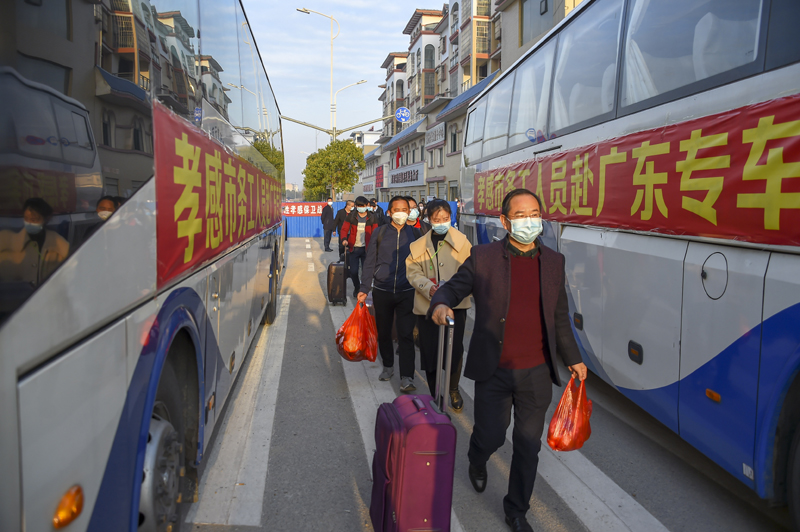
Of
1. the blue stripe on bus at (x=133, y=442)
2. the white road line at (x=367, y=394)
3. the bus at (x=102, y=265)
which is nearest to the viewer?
the bus at (x=102, y=265)

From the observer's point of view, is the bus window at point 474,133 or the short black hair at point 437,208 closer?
the short black hair at point 437,208

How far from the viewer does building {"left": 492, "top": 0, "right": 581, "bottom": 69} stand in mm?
23530

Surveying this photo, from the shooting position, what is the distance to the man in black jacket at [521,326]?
10.4 feet

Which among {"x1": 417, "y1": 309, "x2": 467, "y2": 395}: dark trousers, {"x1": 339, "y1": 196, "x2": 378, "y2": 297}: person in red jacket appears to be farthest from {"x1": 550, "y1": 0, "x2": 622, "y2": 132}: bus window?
{"x1": 339, "y1": 196, "x2": 378, "y2": 297}: person in red jacket

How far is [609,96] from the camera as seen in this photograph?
501 centimetres

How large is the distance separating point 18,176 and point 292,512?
2.68 metres

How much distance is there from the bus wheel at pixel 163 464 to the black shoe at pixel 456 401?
2791mm

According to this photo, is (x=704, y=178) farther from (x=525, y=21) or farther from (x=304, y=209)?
(x=304, y=209)

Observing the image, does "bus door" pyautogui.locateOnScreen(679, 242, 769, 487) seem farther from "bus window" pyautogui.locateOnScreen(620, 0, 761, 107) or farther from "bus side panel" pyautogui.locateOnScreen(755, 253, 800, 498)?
"bus window" pyautogui.locateOnScreen(620, 0, 761, 107)

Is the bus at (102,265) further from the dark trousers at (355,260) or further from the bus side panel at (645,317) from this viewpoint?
the dark trousers at (355,260)

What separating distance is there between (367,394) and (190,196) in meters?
3.18

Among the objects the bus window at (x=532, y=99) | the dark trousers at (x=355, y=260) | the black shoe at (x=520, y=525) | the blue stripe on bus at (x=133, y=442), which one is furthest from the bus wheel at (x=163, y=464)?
the dark trousers at (x=355, y=260)

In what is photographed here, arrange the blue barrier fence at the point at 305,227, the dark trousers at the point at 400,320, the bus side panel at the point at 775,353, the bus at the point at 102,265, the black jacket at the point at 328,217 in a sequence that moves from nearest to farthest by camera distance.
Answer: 1. the bus at the point at 102,265
2. the bus side panel at the point at 775,353
3. the dark trousers at the point at 400,320
4. the black jacket at the point at 328,217
5. the blue barrier fence at the point at 305,227

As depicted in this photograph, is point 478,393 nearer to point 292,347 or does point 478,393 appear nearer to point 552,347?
point 552,347
